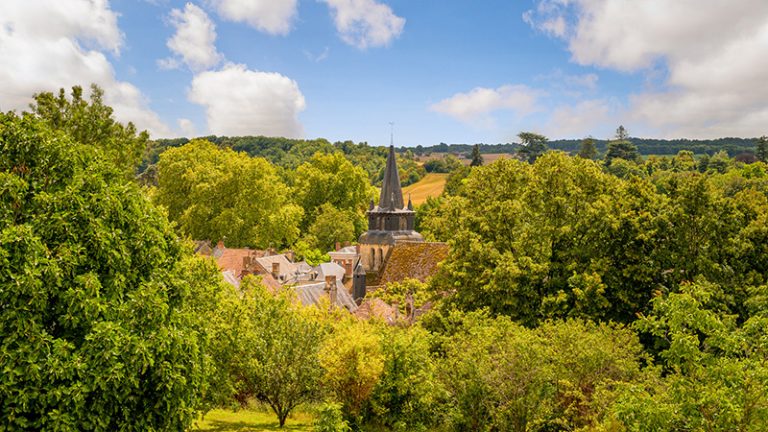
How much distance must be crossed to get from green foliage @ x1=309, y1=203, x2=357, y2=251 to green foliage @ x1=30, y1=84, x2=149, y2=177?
135 ft

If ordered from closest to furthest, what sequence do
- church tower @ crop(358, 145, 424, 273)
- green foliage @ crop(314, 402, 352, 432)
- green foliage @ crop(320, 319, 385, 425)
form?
1. green foliage @ crop(314, 402, 352, 432)
2. green foliage @ crop(320, 319, 385, 425)
3. church tower @ crop(358, 145, 424, 273)

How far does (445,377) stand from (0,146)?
12.2 m

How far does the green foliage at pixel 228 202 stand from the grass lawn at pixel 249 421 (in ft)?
109

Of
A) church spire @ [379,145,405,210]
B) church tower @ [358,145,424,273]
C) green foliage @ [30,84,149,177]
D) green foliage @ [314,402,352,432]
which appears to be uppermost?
green foliage @ [30,84,149,177]

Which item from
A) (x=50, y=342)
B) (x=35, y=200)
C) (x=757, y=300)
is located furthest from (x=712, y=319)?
(x=35, y=200)

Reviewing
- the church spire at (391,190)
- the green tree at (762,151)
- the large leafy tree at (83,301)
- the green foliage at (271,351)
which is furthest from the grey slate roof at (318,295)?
the green tree at (762,151)

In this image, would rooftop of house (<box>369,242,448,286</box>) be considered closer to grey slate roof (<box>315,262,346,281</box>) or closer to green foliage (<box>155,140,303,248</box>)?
grey slate roof (<box>315,262,346,281</box>)

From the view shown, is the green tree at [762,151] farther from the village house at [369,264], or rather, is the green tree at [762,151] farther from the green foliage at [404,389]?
the green foliage at [404,389]

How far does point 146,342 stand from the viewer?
9867 millimetres

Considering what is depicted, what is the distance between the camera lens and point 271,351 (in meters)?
17.3

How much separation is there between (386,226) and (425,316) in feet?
77.3

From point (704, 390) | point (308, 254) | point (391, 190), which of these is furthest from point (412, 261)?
point (704, 390)

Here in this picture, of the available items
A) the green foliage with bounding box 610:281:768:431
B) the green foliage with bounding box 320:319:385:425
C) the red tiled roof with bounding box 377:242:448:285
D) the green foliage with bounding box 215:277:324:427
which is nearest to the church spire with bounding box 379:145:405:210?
the red tiled roof with bounding box 377:242:448:285

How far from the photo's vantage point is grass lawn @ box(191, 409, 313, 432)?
18.0 m
